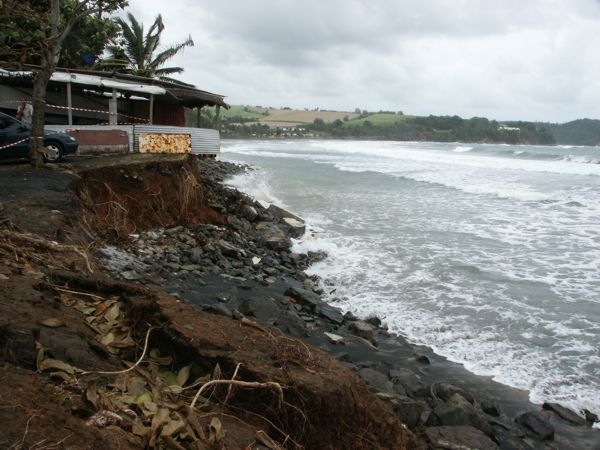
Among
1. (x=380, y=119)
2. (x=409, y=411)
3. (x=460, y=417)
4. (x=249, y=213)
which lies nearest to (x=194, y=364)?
(x=409, y=411)

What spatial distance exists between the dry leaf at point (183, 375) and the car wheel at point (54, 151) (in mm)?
10541

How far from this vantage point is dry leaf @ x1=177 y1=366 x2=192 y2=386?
3.43 m

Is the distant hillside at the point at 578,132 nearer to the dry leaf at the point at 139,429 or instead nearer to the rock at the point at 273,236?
the rock at the point at 273,236

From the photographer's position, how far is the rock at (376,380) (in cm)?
513

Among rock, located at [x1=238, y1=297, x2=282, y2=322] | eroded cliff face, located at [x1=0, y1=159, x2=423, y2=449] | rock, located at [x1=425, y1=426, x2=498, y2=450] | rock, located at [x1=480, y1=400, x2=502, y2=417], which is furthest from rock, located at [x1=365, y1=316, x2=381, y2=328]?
eroded cliff face, located at [x1=0, y1=159, x2=423, y2=449]

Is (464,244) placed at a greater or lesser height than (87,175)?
lesser

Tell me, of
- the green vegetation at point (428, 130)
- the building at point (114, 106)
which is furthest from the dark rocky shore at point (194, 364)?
the green vegetation at point (428, 130)

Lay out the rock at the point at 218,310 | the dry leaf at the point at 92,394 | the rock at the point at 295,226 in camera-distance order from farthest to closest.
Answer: the rock at the point at 295,226, the rock at the point at 218,310, the dry leaf at the point at 92,394

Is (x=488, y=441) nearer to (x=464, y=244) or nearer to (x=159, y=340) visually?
(x=159, y=340)

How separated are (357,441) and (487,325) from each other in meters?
4.52

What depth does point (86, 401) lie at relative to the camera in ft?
8.83

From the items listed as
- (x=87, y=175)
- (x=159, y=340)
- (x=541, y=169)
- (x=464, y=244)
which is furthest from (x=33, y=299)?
(x=541, y=169)

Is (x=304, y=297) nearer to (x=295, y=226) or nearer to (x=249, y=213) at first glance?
(x=295, y=226)

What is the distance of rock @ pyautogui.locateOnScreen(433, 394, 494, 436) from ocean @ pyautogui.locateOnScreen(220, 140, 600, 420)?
1.10 meters
